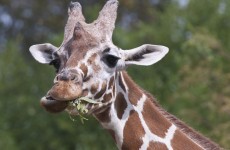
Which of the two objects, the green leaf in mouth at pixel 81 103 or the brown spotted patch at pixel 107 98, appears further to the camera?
the brown spotted patch at pixel 107 98

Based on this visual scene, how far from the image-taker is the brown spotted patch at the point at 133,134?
7.82 m

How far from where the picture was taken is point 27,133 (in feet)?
81.0

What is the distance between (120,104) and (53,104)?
87 cm

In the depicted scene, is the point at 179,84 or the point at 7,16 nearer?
the point at 179,84

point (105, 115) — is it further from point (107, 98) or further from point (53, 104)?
point (53, 104)

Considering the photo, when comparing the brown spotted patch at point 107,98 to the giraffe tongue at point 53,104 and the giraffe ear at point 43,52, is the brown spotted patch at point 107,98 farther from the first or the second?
the giraffe ear at point 43,52

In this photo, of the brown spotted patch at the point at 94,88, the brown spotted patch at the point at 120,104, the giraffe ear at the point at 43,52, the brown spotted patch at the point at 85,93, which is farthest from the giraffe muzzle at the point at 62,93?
the giraffe ear at the point at 43,52

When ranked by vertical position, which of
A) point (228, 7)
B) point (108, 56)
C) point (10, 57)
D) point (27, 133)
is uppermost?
point (108, 56)

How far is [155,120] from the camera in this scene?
26.2 ft

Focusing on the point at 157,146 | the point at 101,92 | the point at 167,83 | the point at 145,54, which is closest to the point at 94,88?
the point at 101,92

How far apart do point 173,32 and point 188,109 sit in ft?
19.7

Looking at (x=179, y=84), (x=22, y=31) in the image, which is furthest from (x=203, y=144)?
(x=22, y=31)

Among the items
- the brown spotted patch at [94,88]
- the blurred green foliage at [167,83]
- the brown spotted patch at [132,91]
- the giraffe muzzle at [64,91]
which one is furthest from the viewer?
the blurred green foliage at [167,83]

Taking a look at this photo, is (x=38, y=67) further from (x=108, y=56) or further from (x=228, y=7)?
(x=108, y=56)
